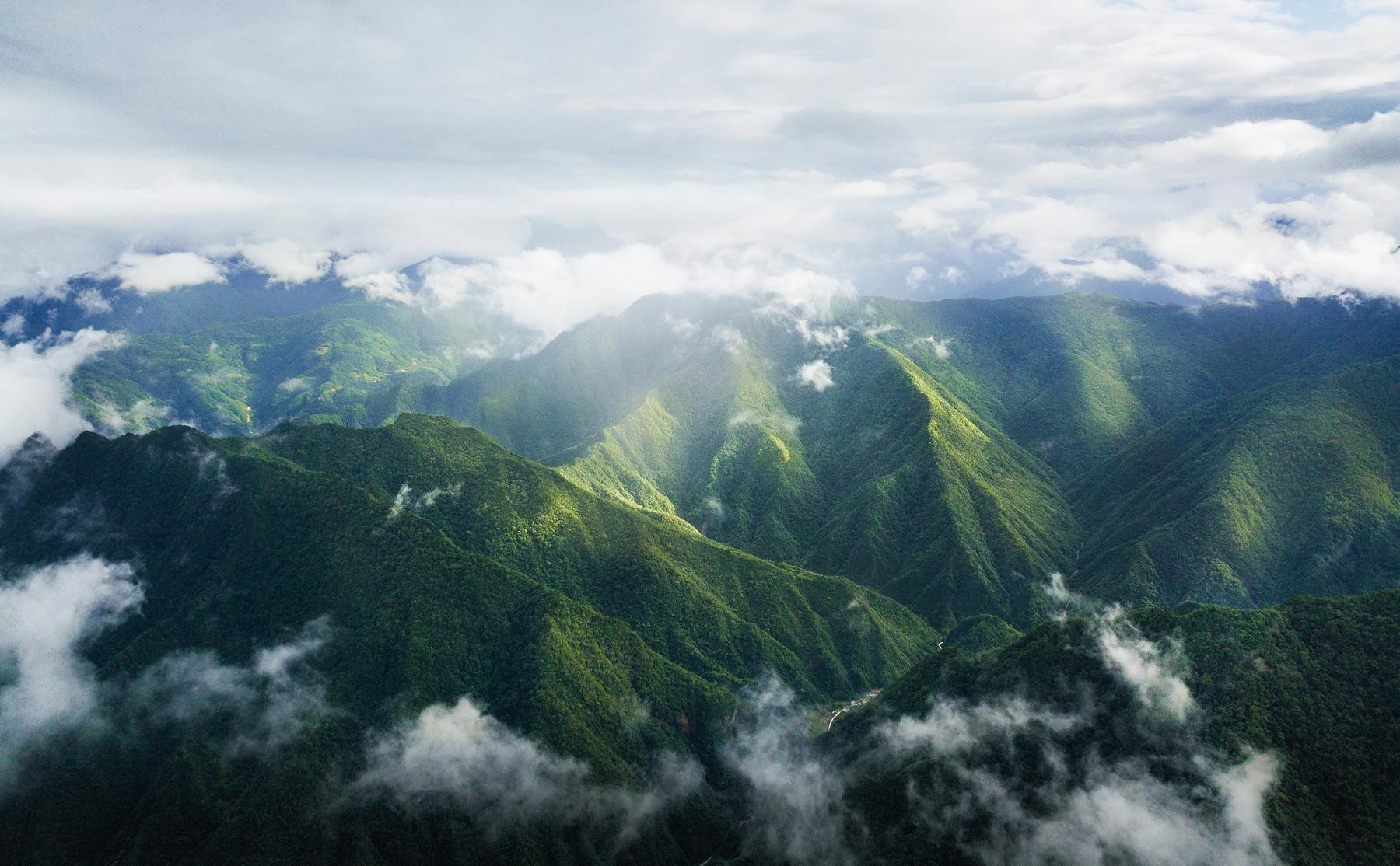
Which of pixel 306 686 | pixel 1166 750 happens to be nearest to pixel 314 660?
pixel 306 686

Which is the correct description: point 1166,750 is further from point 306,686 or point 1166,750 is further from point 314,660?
point 314,660

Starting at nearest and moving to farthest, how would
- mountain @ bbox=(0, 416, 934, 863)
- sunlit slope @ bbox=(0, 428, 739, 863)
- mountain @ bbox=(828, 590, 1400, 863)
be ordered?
mountain @ bbox=(828, 590, 1400, 863) → sunlit slope @ bbox=(0, 428, 739, 863) → mountain @ bbox=(0, 416, 934, 863)

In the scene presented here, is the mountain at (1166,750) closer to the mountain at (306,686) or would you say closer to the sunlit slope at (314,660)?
the mountain at (306,686)

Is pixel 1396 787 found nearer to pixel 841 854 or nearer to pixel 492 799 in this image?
pixel 841 854

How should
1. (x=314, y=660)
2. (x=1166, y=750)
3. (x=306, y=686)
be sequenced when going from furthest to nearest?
(x=314, y=660), (x=306, y=686), (x=1166, y=750)

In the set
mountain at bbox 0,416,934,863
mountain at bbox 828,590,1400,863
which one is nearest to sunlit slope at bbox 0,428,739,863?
mountain at bbox 0,416,934,863

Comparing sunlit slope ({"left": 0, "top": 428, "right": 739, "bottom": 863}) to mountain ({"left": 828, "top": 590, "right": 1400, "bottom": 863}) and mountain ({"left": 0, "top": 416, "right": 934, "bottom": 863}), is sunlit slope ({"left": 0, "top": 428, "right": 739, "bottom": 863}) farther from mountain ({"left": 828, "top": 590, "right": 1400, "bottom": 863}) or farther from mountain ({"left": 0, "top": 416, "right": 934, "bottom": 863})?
mountain ({"left": 828, "top": 590, "right": 1400, "bottom": 863})
